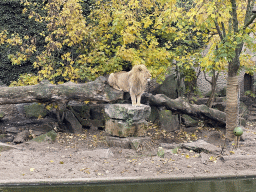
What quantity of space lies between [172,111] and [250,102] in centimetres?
545

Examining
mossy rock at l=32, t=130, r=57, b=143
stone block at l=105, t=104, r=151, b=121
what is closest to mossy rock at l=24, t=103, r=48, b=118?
mossy rock at l=32, t=130, r=57, b=143

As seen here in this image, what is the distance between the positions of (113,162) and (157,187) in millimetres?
1508

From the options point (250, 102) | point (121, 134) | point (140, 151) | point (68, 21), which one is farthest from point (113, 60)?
point (250, 102)

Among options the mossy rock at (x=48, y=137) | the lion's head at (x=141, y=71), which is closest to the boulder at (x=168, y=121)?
the lion's head at (x=141, y=71)

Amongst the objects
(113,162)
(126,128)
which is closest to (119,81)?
(126,128)

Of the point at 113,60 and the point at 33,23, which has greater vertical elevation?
the point at 33,23

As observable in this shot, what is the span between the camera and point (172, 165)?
6.23 m

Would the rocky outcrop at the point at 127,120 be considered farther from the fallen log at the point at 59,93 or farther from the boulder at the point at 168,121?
the boulder at the point at 168,121

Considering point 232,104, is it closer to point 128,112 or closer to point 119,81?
point 128,112

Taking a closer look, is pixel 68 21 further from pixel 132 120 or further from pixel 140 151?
pixel 140 151

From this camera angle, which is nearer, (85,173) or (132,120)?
(85,173)

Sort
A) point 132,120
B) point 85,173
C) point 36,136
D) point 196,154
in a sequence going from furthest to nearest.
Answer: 1. point 36,136
2. point 132,120
3. point 196,154
4. point 85,173

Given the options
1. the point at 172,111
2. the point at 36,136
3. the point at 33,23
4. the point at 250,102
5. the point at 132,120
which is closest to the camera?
the point at 132,120

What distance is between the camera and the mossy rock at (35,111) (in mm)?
9703
